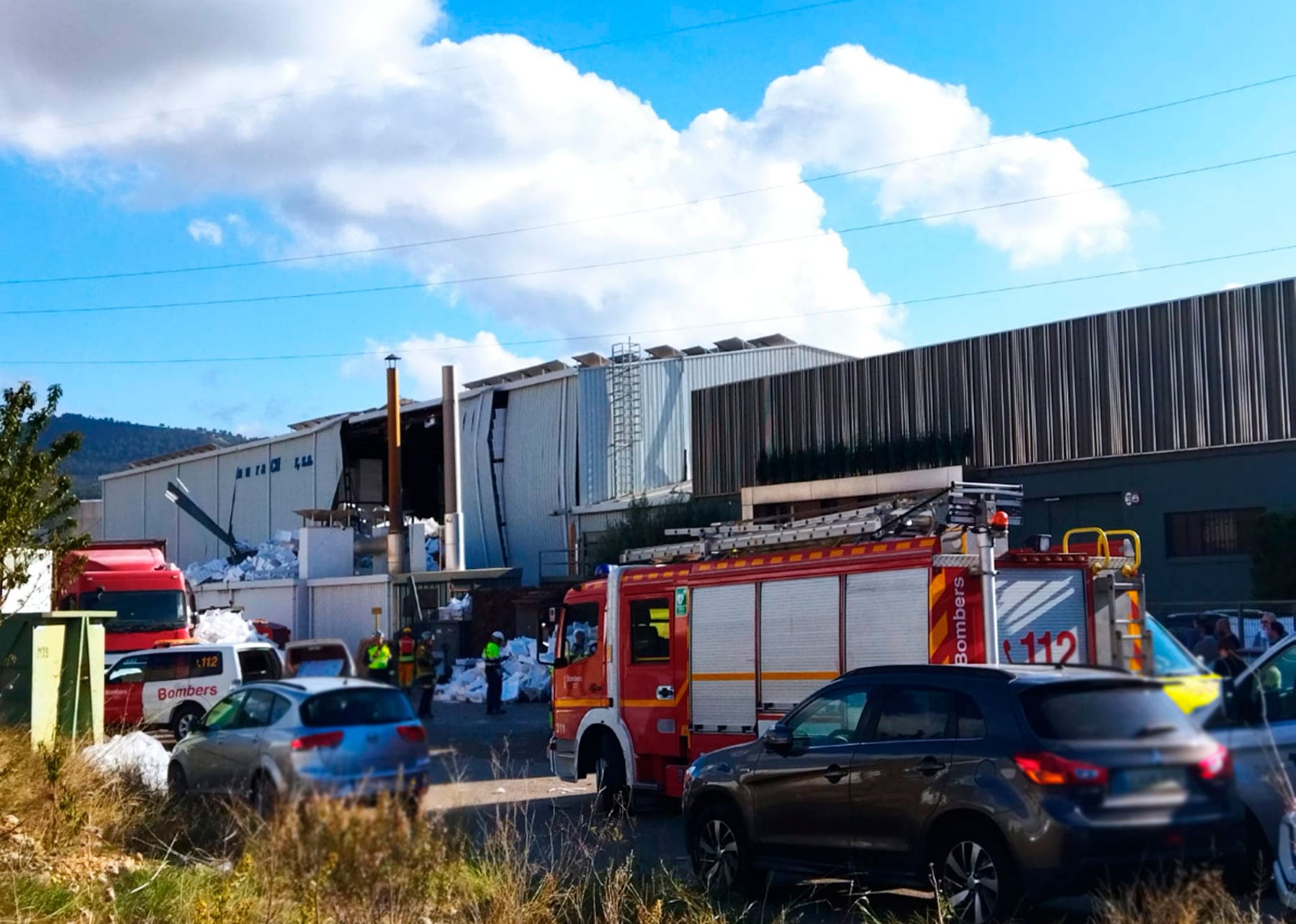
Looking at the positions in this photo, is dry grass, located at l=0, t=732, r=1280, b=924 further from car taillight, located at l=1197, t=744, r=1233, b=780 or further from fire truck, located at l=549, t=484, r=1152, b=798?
fire truck, located at l=549, t=484, r=1152, b=798

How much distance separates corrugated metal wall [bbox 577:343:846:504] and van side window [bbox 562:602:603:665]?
1116 inches

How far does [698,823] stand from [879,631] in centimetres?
254

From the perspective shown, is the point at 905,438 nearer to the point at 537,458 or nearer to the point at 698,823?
the point at 537,458

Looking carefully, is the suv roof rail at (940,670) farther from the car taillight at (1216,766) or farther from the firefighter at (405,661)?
the firefighter at (405,661)

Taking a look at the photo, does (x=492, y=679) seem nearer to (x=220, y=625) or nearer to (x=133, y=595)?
Result: (x=220, y=625)

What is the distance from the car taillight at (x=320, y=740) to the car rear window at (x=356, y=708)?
0.16 ft

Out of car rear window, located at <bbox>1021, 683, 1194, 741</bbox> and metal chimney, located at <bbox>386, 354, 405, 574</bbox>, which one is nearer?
car rear window, located at <bbox>1021, 683, 1194, 741</bbox>

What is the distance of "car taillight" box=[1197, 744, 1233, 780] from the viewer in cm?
357

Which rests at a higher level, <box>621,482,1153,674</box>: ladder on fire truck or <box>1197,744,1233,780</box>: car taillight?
<box>621,482,1153,674</box>: ladder on fire truck

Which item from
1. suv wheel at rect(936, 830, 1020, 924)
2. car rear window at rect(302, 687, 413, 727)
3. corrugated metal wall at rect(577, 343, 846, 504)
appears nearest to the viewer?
car rear window at rect(302, 687, 413, 727)

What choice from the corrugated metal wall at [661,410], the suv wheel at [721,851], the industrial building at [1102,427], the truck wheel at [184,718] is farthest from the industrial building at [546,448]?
the truck wheel at [184,718]

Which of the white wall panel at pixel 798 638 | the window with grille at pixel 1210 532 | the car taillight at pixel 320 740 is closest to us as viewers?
the car taillight at pixel 320 740

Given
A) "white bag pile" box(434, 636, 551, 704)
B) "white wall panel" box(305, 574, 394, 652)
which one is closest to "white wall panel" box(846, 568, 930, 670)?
"white bag pile" box(434, 636, 551, 704)

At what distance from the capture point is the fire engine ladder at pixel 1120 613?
4266 millimetres
